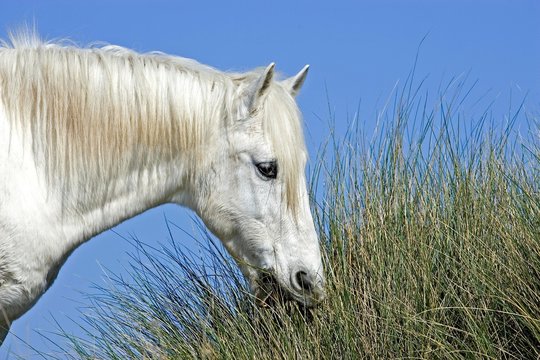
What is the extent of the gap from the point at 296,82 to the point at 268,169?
22.0 inches

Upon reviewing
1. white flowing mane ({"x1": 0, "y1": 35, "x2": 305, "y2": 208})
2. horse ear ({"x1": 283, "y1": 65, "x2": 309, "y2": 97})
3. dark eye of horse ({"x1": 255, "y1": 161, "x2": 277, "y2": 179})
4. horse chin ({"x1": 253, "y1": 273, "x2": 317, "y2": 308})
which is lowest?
horse chin ({"x1": 253, "y1": 273, "x2": 317, "y2": 308})

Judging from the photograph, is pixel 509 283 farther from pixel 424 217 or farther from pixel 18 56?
pixel 18 56

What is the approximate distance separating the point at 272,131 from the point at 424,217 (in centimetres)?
111

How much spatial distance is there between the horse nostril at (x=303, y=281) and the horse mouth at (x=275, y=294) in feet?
0.11

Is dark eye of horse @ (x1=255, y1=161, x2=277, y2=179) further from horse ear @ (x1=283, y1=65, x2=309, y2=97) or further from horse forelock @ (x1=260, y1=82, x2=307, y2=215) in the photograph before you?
horse ear @ (x1=283, y1=65, x2=309, y2=97)

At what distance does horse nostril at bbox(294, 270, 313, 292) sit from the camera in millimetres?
4195

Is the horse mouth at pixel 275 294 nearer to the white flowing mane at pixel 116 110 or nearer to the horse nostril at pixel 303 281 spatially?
the horse nostril at pixel 303 281

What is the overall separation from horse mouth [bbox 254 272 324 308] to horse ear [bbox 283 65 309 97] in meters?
0.91

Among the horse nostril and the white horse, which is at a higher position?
the white horse

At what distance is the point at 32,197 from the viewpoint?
4016 millimetres

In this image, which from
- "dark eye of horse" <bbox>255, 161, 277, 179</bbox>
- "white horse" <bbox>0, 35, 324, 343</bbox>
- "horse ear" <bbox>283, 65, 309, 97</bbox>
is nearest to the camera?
"white horse" <bbox>0, 35, 324, 343</bbox>

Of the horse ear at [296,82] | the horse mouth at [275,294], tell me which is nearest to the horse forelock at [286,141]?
the horse ear at [296,82]

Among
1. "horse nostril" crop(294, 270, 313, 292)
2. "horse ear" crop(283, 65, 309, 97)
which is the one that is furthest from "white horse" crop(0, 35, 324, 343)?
"horse ear" crop(283, 65, 309, 97)

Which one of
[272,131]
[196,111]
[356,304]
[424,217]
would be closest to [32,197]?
[196,111]
